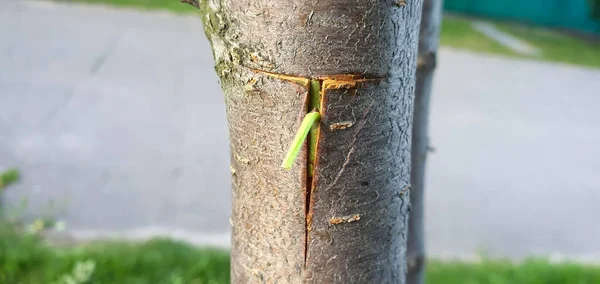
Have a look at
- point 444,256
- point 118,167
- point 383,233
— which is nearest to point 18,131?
point 118,167

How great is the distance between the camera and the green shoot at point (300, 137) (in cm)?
68

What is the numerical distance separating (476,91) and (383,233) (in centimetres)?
625

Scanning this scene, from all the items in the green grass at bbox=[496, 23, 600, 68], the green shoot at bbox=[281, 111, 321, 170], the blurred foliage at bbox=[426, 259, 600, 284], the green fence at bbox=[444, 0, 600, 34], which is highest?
the green shoot at bbox=[281, 111, 321, 170]

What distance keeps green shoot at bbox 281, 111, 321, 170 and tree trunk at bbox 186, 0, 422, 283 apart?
0.05ft

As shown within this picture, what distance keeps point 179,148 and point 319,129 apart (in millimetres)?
4067

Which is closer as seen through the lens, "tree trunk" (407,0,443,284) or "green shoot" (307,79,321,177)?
"green shoot" (307,79,321,177)

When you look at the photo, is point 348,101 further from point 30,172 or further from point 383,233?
point 30,172

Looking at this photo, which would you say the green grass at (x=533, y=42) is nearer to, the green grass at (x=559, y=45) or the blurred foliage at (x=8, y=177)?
the green grass at (x=559, y=45)

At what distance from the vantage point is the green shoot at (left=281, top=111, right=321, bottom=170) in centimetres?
68

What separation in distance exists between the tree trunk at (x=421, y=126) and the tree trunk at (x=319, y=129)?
2.11 feet

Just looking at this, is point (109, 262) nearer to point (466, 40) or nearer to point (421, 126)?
point (421, 126)

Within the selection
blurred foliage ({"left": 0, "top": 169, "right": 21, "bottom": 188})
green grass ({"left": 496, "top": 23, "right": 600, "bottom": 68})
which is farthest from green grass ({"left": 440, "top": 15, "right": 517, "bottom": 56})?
blurred foliage ({"left": 0, "top": 169, "right": 21, "bottom": 188})

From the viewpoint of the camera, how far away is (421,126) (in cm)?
153

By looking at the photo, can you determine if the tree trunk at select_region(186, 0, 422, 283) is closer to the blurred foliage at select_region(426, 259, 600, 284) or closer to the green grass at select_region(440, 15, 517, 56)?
the blurred foliage at select_region(426, 259, 600, 284)
